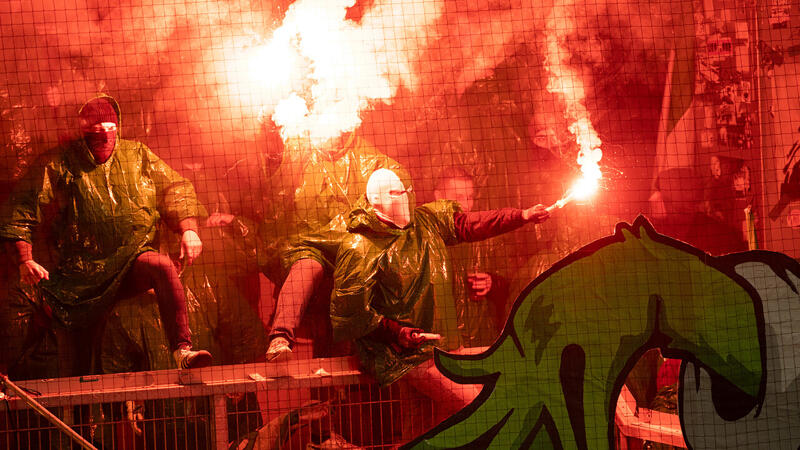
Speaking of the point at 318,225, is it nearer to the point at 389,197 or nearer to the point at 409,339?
the point at 389,197

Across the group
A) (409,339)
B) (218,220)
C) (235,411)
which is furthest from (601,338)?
(218,220)

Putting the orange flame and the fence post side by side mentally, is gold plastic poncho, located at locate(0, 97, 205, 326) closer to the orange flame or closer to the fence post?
the fence post

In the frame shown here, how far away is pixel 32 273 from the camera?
18.1 feet

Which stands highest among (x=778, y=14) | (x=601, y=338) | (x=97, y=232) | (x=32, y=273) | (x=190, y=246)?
(x=778, y=14)

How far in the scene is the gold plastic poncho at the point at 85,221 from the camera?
18.2ft

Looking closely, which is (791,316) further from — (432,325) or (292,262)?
(292,262)

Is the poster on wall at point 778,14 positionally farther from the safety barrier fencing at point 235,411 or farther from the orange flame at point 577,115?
the safety barrier fencing at point 235,411

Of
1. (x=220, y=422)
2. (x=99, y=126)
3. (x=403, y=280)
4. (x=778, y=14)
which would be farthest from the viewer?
(x=778, y=14)

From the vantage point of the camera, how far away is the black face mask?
18.4 ft

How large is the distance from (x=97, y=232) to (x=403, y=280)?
186 centimetres

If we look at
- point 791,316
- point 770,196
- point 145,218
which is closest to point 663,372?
point 791,316

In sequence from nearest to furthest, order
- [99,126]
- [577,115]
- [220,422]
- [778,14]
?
[220,422]
[99,126]
[577,115]
[778,14]

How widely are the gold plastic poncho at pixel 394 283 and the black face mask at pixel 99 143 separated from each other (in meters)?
1.53

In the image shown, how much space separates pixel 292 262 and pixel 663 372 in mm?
2448
